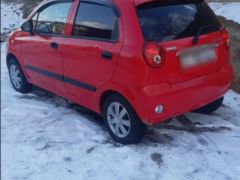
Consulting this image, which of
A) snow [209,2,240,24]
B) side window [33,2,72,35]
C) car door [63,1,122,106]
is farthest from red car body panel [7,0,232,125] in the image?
snow [209,2,240,24]

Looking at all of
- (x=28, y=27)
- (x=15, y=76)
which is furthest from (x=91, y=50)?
(x=15, y=76)

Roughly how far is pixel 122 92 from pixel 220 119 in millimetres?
1633

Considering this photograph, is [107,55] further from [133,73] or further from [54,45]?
[54,45]

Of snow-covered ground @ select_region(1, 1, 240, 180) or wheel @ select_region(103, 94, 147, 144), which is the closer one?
snow-covered ground @ select_region(1, 1, 240, 180)

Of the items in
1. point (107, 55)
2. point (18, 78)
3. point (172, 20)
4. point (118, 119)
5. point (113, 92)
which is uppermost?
point (172, 20)

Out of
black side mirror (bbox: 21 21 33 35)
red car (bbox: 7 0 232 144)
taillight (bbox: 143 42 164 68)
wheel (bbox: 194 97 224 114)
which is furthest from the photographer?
black side mirror (bbox: 21 21 33 35)

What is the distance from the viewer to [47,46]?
18.7 feet

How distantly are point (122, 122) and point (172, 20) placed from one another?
49.4 inches

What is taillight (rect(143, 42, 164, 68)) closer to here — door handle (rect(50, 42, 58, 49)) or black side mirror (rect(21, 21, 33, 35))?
door handle (rect(50, 42, 58, 49))

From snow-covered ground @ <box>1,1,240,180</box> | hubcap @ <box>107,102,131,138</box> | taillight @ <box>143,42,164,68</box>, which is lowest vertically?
snow-covered ground @ <box>1,1,240,180</box>

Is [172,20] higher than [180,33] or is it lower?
higher

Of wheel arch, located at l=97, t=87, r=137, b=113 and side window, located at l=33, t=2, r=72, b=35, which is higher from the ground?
side window, located at l=33, t=2, r=72, b=35

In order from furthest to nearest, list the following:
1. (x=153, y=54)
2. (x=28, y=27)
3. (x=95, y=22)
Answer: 1. (x=28, y=27)
2. (x=95, y=22)
3. (x=153, y=54)

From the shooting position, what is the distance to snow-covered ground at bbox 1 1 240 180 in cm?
430
